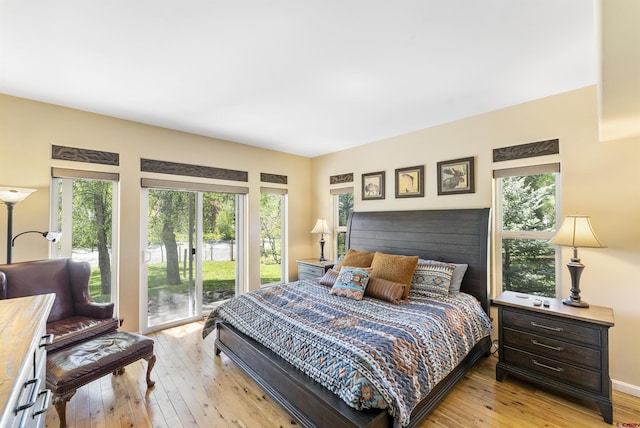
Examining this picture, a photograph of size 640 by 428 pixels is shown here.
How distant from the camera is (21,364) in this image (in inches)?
34.2

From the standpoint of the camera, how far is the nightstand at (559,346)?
202 centimetres

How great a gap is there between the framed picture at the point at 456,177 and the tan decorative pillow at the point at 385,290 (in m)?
1.40

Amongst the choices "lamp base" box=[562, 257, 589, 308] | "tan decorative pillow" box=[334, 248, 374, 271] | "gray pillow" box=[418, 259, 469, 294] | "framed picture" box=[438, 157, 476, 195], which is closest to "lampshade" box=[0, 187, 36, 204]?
"tan decorative pillow" box=[334, 248, 374, 271]

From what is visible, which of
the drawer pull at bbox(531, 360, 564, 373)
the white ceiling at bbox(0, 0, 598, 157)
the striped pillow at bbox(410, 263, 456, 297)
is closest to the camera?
the white ceiling at bbox(0, 0, 598, 157)

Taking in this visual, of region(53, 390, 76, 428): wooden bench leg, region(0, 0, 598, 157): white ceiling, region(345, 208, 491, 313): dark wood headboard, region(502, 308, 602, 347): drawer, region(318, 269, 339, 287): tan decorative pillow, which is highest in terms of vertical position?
region(0, 0, 598, 157): white ceiling

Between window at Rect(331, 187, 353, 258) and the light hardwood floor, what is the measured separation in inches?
102

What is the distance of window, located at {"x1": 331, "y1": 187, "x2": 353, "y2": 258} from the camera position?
4714mm

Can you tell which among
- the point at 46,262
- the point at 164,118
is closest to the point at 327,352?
the point at 46,262

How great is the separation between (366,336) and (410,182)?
2.45m

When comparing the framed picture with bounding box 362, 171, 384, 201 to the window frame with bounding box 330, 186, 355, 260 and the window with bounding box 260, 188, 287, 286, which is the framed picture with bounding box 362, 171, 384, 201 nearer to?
the window frame with bounding box 330, 186, 355, 260

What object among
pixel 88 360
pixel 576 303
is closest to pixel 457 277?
pixel 576 303

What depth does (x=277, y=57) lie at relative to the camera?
6.86 feet

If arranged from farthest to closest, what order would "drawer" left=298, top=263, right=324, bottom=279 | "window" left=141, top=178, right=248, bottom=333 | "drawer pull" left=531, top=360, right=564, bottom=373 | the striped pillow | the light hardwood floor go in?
"drawer" left=298, top=263, right=324, bottom=279
"window" left=141, top=178, right=248, bottom=333
the striped pillow
"drawer pull" left=531, top=360, right=564, bottom=373
the light hardwood floor

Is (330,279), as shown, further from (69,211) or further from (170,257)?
(69,211)
